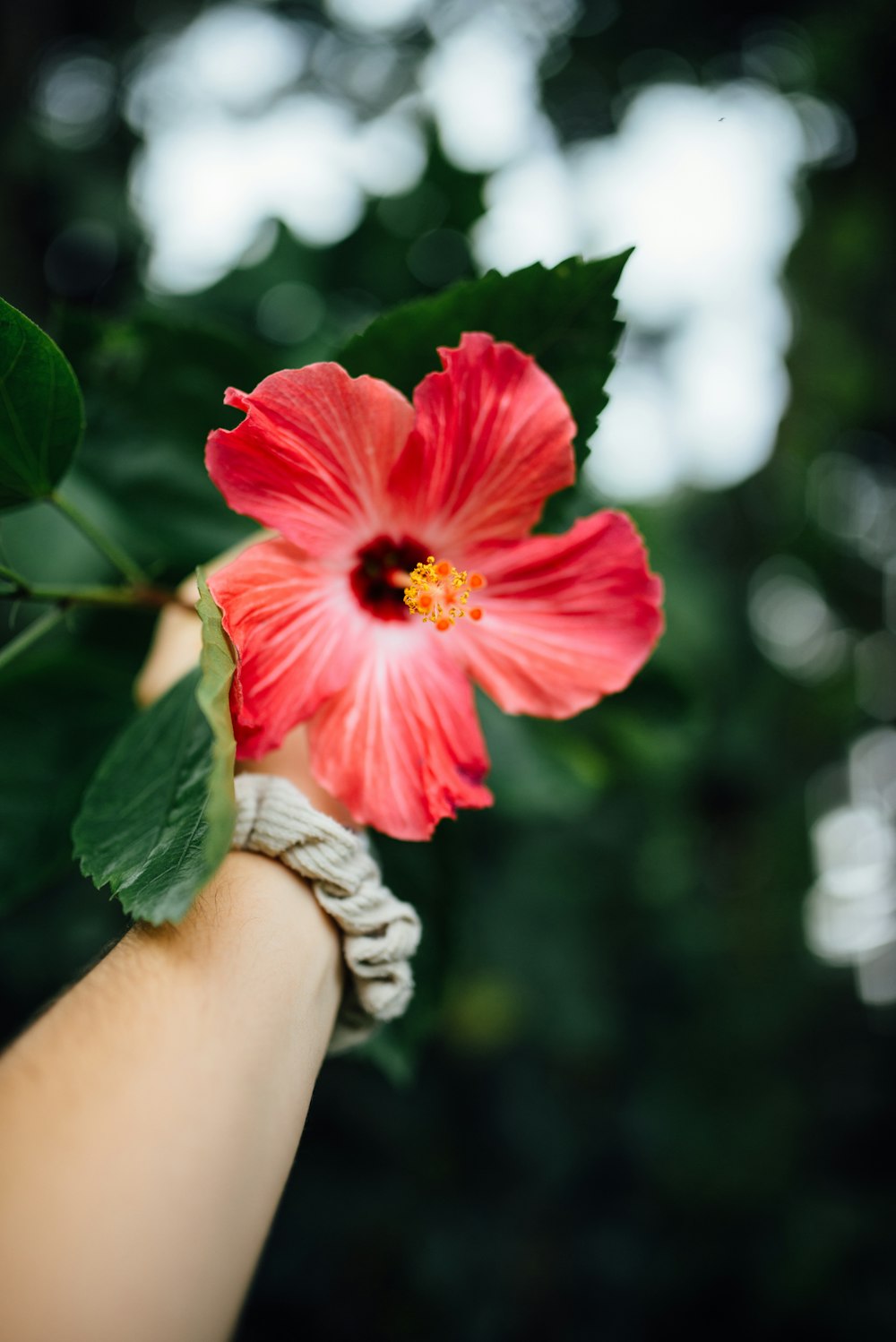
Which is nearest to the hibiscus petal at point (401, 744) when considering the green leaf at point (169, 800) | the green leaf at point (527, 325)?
the green leaf at point (169, 800)

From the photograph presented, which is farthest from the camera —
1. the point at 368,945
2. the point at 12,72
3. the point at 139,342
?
the point at 12,72

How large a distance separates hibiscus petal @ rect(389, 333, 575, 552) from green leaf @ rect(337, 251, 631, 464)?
0.16ft

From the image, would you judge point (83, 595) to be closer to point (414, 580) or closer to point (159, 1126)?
point (414, 580)

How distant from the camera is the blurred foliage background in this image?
1.15 m

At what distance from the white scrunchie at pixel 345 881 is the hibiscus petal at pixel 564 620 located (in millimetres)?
186

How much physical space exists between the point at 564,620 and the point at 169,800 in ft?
1.15

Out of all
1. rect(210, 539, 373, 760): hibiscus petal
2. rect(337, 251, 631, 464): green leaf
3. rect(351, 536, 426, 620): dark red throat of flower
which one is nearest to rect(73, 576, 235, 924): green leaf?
rect(210, 539, 373, 760): hibiscus petal

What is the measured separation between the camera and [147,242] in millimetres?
1990

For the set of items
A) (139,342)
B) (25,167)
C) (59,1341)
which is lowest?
(59,1341)

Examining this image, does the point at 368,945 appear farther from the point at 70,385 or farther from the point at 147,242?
the point at 147,242

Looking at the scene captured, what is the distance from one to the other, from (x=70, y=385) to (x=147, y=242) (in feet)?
4.83

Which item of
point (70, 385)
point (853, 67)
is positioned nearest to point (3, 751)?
point (70, 385)

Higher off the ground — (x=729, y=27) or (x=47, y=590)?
(x=47, y=590)

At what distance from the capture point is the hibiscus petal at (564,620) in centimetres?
76
